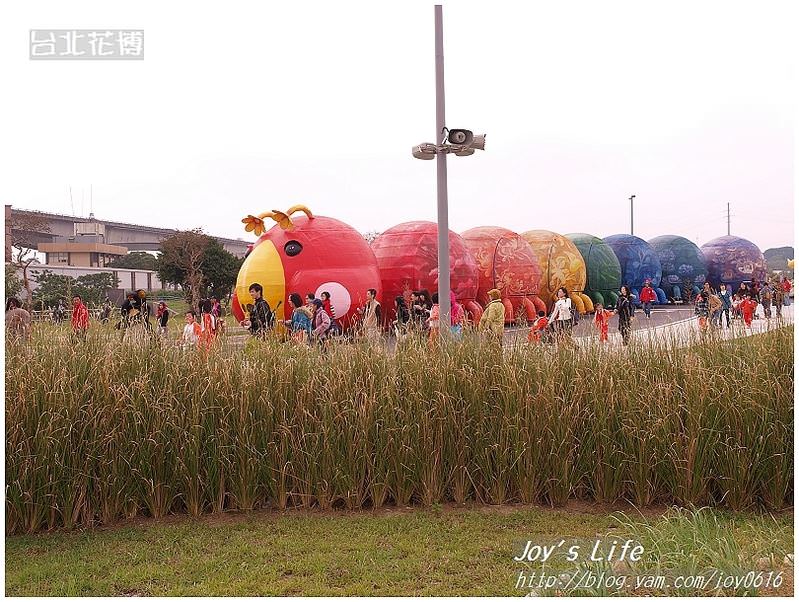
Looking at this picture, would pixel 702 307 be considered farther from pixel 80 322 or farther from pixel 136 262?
pixel 136 262

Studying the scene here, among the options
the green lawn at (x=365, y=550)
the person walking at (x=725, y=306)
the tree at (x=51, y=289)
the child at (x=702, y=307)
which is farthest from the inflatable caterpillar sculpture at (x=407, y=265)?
the green lawn at (x=365, y=550)

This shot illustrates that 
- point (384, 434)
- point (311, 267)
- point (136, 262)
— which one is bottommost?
point (384, 434)

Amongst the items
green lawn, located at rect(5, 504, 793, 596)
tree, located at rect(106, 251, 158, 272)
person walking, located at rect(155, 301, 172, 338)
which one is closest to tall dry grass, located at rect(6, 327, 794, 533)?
green lawn, located at rect(5, 504, 793, 596)

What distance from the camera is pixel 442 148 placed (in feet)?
28.3

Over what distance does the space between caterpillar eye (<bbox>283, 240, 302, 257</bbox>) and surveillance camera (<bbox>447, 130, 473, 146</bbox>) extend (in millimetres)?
6626

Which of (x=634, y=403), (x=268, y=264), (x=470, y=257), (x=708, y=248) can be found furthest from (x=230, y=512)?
(x=708, y=248)

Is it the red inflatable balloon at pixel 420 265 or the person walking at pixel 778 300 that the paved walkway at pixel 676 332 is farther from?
the red inflatable balloon at pixel 420 265

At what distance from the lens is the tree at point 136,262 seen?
37216 mm

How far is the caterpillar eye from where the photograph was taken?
14.5 meters

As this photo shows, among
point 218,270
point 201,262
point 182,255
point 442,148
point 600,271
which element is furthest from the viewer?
point 218,270

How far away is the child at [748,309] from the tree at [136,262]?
31.4m

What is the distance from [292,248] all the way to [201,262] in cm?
1283

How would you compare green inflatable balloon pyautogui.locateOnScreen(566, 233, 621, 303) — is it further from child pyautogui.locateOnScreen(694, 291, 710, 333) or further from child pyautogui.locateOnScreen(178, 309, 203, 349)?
child pyautogui.locateOnScreen(178, 309, 203, 349)

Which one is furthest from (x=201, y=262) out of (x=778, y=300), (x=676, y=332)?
(x=676, y=332)
